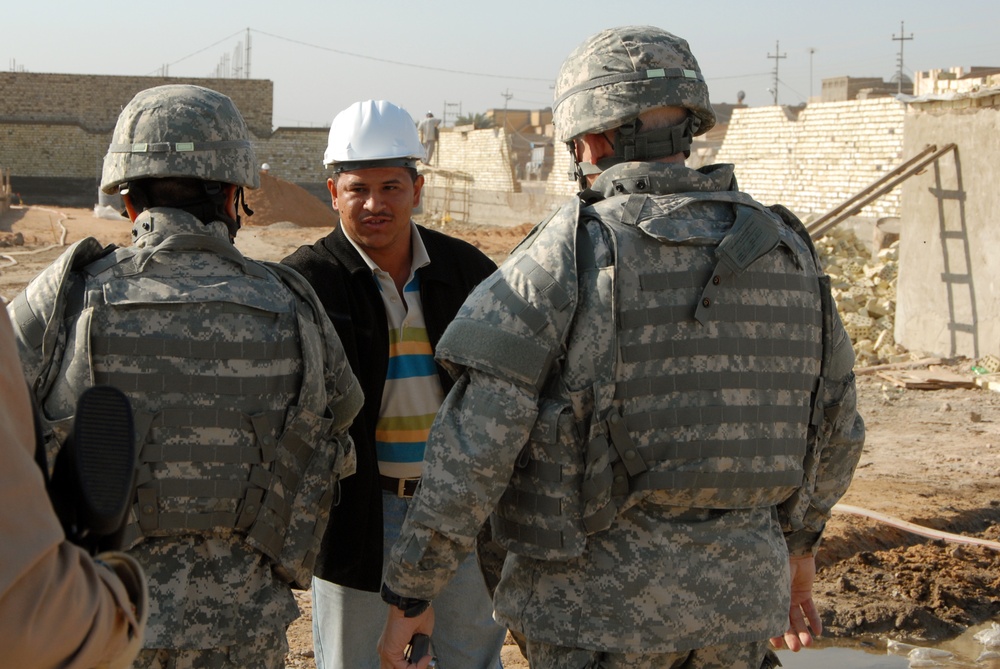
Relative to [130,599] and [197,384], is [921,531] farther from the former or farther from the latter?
[130,599]

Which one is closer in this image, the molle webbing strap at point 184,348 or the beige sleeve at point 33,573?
the beige sleeve at point 33,573

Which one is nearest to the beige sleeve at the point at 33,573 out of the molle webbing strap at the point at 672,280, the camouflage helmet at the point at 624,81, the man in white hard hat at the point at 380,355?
the molle webbing strap at the point at 672,280

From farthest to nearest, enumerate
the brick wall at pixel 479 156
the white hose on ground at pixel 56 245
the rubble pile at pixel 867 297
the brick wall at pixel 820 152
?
the brick wall at pixel 479 156, the white hose on ground at pixel 56 245, the brick wall at pixel 820 152, the rubble pile at pixel 867 297

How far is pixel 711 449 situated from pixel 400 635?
31.1 inches

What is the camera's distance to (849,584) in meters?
5.54

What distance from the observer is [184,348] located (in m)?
2.47

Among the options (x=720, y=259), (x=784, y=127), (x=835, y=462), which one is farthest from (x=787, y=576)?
(x=784, y=127)

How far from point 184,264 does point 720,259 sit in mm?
1198

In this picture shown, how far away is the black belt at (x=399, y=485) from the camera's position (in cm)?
326

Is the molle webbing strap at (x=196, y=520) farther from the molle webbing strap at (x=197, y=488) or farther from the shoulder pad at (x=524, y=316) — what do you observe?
the shoulder pad at (x=524, y=316)

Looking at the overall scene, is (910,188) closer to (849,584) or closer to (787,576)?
(849,584)

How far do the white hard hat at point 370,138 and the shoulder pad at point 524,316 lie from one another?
1.15 meters

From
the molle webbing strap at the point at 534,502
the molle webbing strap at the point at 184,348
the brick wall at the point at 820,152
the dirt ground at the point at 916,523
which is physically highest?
the brick wall at the point at 820,152

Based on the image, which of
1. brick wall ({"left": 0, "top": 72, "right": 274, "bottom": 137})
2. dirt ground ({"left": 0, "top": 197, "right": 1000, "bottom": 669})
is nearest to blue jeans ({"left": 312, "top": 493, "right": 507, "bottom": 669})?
dirt ground ({"left": 0, "top": 197, "right": 1000, "bottom": 669})
